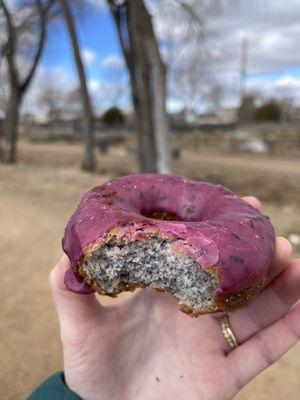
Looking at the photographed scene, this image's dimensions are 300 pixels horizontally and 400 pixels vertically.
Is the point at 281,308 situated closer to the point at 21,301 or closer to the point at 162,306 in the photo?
the point at 162,306

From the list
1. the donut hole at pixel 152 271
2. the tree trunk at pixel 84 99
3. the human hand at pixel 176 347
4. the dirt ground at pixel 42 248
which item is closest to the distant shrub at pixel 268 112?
the dirt ground at pixel 42 248

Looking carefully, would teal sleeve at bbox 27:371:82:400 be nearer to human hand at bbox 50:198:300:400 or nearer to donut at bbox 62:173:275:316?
human hand at bbox 50:198:300:400

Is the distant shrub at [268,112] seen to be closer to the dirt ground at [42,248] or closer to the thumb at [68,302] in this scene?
the dirt ground at [42,248]

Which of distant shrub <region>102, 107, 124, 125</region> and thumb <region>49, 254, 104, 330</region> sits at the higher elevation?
thumb <region>49, 254, 104, 330</region>

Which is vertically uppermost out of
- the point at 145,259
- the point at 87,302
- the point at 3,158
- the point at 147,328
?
the point at 145,259

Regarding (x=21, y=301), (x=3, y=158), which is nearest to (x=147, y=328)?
(x=21, y=301)

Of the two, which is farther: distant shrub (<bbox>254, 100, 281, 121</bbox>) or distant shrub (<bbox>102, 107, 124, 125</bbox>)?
distant shrub (<bbox>102, 107, 124, 125</bbox>)

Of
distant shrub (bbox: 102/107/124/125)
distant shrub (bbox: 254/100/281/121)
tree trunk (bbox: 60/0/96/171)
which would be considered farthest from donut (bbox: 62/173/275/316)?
distant shrub (bbox: 102/107/124/125)

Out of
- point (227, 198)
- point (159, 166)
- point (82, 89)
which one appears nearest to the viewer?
point (227, 198)
